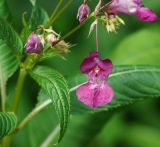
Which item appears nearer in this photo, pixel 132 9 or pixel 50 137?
pixel 132 9

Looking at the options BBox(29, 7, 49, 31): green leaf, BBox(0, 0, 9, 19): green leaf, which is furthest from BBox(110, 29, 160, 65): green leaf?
BBox(0, 0, 9, 19): green leaf

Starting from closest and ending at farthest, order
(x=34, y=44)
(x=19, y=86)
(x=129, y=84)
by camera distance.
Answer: (x=34, y=44), (x=19, y=86), (x=129, y=84)

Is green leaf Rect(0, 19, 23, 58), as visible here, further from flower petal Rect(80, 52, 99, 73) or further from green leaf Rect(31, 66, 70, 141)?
flower petal Rect(80, 52, 99, 73)

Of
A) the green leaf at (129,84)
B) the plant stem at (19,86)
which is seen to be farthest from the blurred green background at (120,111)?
the plant stem at (19,86)

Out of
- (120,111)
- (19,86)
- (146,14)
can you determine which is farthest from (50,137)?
(146,14)

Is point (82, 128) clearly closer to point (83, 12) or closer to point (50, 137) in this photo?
point (50, 137)
